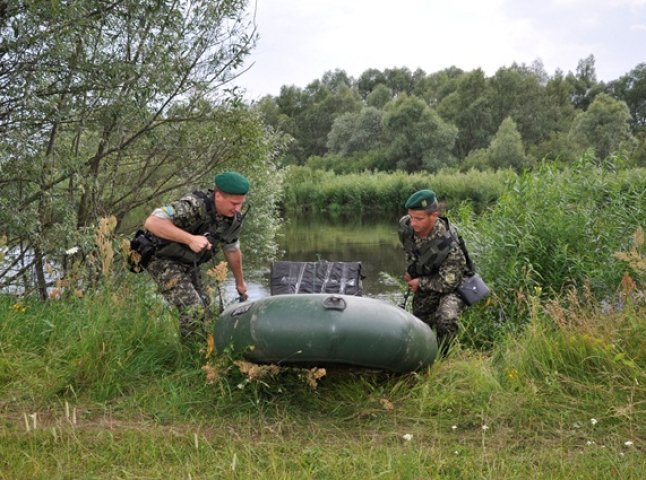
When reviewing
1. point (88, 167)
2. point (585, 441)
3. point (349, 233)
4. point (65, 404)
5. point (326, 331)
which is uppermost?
point (88, 167)

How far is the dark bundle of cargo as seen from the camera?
17.0ft

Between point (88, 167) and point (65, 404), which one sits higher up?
point (88, 167)

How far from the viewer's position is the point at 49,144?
5957 mm

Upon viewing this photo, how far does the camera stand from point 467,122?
5788 cm

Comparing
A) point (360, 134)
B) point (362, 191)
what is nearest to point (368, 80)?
point (360, 134)

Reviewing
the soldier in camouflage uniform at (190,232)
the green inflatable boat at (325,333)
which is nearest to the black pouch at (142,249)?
the soldier in camouflage uniform at (190,232)

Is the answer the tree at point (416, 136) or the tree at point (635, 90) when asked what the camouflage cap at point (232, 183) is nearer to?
the tree at point (416, 136)

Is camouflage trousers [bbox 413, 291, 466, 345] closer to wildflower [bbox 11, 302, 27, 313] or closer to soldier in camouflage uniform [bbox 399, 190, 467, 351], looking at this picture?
soldier in camouflage uniform [bbox 399, 190, 467, 351]

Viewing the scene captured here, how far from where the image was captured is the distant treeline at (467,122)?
45.3 m

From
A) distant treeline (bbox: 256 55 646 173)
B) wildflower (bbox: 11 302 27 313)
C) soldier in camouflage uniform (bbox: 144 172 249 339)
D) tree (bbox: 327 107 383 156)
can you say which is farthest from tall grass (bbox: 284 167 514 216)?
wildflower (bbox: 11 302 27 313)

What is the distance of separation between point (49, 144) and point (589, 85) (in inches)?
3365

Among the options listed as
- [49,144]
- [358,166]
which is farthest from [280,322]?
[358,166]

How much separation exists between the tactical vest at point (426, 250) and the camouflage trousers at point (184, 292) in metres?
1.72

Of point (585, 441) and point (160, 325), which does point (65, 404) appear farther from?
point (585, 441)
